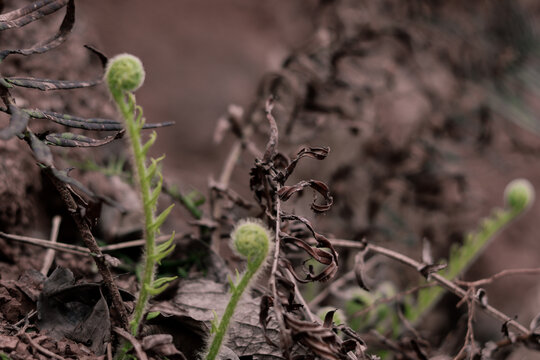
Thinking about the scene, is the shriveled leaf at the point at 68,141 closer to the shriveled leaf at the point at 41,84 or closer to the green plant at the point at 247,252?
the shriveled leaf at the point at 41,84

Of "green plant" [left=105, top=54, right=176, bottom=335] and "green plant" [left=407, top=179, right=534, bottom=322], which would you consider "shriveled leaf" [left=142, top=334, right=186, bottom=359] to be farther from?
"green plant" [left=407, top=179, right=534, bottom=322]

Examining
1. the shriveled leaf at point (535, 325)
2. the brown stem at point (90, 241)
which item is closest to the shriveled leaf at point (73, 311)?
the brown stem at point (90, 241)

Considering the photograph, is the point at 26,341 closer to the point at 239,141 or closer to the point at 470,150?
the point at 239,141

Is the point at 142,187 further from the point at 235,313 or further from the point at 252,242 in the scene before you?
the point at 235,313

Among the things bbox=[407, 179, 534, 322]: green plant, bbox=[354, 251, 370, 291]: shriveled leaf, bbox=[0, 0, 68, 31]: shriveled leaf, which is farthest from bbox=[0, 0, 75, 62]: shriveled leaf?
bbox=[407, 179, 534, 322]: green plant

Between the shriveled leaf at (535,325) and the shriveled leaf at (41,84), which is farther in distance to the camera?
the shriveled leaf at (535,325)

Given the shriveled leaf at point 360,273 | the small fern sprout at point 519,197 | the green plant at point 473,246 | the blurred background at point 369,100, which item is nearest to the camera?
the shriveled leaf at point 360,273

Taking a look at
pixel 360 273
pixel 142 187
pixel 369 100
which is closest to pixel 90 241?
pixel 142 187
